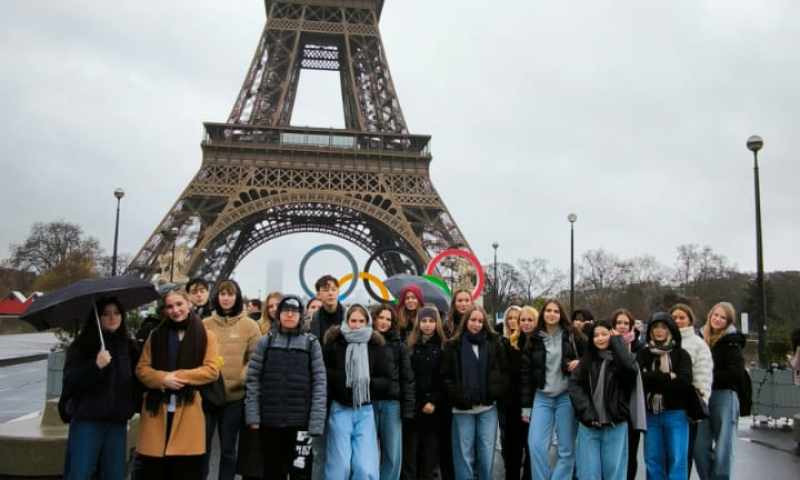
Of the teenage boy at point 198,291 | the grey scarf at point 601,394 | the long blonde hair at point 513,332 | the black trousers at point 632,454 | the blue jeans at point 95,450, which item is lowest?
the black trousers at point 632,454

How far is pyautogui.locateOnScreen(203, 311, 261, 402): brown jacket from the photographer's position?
5.79 metres

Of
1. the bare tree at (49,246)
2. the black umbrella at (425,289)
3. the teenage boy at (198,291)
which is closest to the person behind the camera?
the teenage boy at (198,291)

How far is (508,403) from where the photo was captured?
656cm

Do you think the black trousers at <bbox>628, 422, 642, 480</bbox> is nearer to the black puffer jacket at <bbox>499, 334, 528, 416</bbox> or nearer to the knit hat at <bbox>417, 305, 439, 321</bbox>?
the black puffer jacket at <bbox>499, 334, 528, 416</bbox>

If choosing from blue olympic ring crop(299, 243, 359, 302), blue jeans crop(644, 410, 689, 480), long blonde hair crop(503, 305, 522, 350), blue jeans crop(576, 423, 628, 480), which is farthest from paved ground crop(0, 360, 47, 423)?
blue jeans crop(644, 410, 689, 480)

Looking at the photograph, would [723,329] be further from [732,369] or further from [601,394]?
[601,394]

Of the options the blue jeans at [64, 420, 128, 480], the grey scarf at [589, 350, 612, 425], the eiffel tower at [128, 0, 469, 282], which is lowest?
the blue jeans at [64, 420, 128, 480]

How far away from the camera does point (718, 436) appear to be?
617 centimetres

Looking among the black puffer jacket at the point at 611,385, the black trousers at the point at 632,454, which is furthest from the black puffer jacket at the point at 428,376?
the black trousers at the point at 632,454

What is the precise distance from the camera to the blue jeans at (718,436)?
19.8 ft

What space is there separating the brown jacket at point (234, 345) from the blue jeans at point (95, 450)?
1.03 m

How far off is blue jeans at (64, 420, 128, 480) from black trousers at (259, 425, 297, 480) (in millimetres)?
1013

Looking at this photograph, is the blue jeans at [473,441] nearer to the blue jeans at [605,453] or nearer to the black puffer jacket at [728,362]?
the blue jeans at [605,453]

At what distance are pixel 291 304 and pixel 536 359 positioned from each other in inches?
90.0
